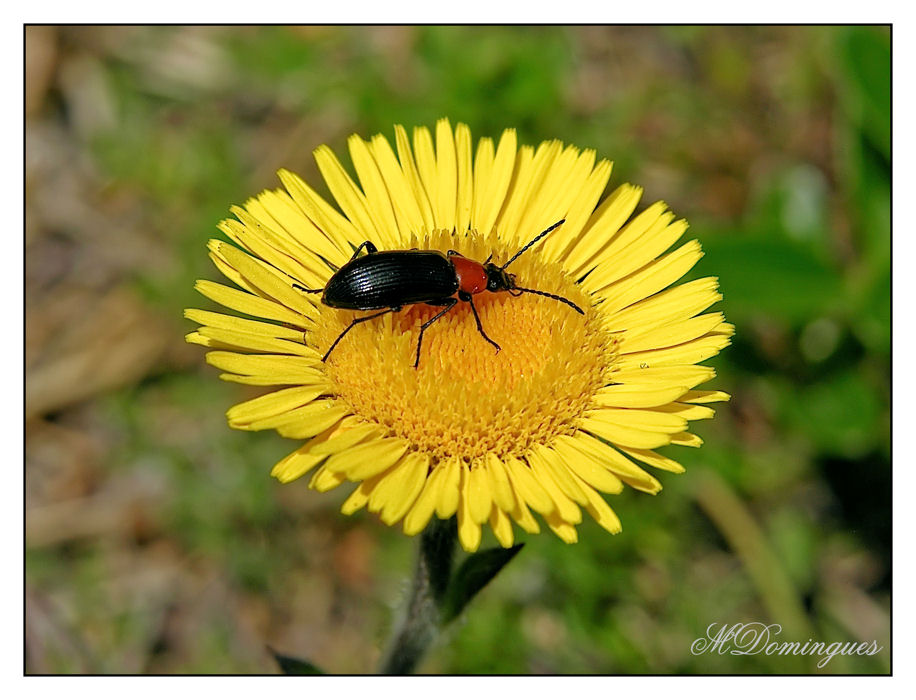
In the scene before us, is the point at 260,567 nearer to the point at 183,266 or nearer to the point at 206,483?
the point at 206,483

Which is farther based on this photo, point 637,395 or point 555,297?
point 555,297

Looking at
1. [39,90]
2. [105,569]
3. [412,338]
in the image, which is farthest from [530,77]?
[105,569]

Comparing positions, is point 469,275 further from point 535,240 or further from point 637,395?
point 637,395

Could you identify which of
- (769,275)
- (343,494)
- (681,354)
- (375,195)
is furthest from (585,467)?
(343,494)

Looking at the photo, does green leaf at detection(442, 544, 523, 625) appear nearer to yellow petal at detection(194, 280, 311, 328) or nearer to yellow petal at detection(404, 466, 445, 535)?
yellow petal at detection(404, 466, 445, 535)

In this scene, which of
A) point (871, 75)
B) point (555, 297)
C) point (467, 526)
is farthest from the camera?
point (871, 75)

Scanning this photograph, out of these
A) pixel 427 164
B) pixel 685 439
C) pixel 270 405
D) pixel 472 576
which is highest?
pixel 427 164
